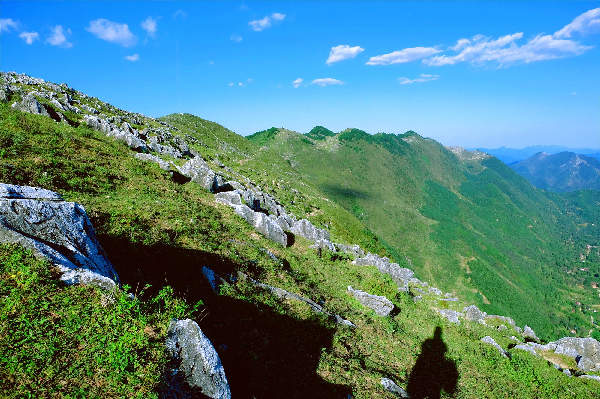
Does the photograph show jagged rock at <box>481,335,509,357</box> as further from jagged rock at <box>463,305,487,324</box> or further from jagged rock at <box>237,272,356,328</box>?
jagged rock at <box>237,272,356,328</box>

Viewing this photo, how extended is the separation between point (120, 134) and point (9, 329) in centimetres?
2915

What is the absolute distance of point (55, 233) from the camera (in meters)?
8.34

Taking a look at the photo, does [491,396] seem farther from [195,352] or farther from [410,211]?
[410,211]

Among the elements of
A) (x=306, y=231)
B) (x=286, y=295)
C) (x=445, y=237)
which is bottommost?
(x=445, y=237)

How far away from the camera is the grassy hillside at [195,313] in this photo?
6.05 m

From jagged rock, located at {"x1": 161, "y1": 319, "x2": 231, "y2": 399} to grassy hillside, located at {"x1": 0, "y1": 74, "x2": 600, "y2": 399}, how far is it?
376 millimetres

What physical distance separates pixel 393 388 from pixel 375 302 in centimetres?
901

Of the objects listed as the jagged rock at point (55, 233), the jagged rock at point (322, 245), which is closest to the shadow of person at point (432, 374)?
the jagged rock at point (322, 245)

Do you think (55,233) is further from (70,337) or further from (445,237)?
(445,237)

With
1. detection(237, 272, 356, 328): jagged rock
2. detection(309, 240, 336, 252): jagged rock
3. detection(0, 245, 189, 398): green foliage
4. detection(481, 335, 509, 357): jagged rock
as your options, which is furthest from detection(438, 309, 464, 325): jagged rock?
detection(0, 245, 189, 398): green foliage

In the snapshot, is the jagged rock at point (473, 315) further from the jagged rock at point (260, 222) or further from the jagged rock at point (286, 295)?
the jagged rock at point (260, 222)

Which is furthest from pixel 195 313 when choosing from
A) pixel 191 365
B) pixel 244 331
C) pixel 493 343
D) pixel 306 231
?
pixel 493 343

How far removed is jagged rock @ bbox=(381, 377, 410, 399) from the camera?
12.0 m

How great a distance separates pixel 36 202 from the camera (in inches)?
328
